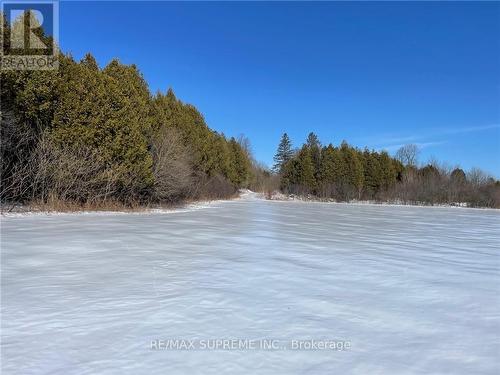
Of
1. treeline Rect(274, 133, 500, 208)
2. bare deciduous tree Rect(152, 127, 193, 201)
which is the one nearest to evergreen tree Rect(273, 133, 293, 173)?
treeline Rect(274, 133, 500, 208)

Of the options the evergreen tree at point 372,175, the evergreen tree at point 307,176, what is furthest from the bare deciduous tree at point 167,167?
the evergreen tree at point 372,175

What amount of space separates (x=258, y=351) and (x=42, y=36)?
16.5m

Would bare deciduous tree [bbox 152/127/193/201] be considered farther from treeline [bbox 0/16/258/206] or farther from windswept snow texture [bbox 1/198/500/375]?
windswept snow texture [bbox 1/198/500/375]

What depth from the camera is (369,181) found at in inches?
1975

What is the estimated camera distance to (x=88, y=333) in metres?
2.90

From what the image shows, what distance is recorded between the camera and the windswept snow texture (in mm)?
2553

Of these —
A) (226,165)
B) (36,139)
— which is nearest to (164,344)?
(36,139)

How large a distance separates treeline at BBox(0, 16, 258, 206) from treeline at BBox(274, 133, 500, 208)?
99.8ft

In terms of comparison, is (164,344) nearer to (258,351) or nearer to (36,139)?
(258,351)

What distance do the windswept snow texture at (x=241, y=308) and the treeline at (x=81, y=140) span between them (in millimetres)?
8834

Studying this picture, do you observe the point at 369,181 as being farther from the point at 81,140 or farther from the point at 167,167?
the point at 81,140

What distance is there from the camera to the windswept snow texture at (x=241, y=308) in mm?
2553

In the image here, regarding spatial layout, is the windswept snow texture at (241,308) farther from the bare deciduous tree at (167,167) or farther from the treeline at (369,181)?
the treeline at (369,181)

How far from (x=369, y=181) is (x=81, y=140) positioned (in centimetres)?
4121
